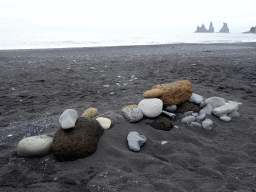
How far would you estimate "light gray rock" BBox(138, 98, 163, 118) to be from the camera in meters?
3.25

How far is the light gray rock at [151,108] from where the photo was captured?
3250 millimetres

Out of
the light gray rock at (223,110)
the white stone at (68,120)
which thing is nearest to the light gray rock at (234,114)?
the light gray rock at (223,110)

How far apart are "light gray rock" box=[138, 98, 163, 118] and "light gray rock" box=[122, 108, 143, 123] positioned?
0.34 feet

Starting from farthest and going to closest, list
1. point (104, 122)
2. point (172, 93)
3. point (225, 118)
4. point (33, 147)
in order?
point (172, 93) < point (225, 118) < point (104, 122) < point (33, 147)

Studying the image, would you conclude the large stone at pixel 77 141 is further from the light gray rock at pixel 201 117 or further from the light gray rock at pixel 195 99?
the light gray rock at pixel 195 99

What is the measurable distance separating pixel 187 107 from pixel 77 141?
2.39 m

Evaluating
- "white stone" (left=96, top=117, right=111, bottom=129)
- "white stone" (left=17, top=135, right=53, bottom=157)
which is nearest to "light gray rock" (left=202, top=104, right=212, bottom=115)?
"white stone" (left=96, top=117, right=111, bottom=129)

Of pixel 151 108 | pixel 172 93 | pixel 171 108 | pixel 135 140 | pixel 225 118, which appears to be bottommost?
pixel 225 118

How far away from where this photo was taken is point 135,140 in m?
2.72

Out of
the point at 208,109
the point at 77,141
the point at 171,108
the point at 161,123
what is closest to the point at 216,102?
the point at 208,109

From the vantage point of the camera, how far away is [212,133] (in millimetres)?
3158

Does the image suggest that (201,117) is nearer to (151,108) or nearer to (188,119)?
(188,119)

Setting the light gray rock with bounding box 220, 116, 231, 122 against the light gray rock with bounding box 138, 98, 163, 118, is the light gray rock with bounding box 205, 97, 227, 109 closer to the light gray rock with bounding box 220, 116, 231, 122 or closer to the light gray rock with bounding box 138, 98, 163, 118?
the light gray rock with bounding box 220, 116, 231, 122

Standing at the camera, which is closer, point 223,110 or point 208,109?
point 223,110
